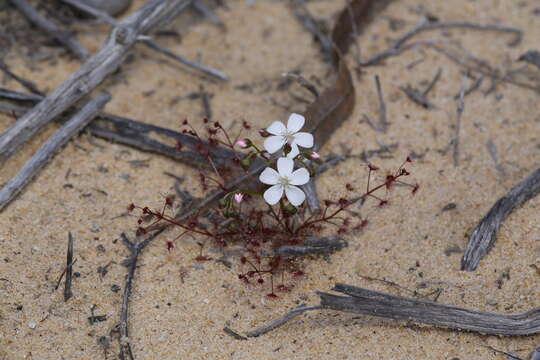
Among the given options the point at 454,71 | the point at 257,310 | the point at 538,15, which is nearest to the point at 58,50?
the point at 257,310

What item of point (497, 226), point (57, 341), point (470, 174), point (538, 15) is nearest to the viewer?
point (57, 341)

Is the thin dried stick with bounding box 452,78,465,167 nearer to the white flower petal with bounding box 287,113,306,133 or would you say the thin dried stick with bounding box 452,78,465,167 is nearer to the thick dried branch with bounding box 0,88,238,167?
the white flower petal with bounding box 287,113,306,133

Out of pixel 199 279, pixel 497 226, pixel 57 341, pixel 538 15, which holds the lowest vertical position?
pixel 57 341

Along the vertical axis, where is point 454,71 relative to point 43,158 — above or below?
above

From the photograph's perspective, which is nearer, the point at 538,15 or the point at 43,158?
the point at 43,158

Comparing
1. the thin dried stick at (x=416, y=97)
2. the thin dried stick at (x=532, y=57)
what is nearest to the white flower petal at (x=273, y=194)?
the thin dried stick at (x=416, y=97)

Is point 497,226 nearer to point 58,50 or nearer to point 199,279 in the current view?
point 199,279
